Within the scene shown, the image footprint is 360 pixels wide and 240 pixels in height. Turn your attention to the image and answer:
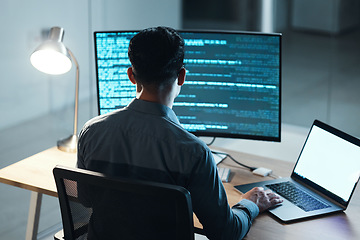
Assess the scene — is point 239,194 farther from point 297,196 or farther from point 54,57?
point 54,57

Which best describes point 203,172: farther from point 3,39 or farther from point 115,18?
point 115,18

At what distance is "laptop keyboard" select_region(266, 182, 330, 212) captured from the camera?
1877 millimetres

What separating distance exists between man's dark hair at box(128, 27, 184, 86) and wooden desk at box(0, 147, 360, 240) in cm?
51

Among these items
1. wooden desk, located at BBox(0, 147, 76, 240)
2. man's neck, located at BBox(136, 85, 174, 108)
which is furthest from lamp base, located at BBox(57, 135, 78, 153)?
man's neck, located at BBox(136, 85, 174, 108)

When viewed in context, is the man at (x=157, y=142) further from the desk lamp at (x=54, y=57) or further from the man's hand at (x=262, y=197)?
the desk lamp at (x=54, y=57)

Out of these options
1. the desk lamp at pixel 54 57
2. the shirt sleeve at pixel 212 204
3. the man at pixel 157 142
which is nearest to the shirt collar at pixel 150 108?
the man at pixel 157 142

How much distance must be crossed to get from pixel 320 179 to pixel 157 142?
75 centimetres

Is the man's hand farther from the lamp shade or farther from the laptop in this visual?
the lamp shade

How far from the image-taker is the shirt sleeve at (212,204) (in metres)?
1.50

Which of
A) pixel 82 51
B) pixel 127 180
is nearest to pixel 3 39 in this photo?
pixel 82 51

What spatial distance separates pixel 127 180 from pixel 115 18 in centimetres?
266

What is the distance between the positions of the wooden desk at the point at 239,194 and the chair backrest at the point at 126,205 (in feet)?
1.15

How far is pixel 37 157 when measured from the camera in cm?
231

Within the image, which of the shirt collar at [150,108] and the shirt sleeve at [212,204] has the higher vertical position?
the shirt collar at [150,108]
